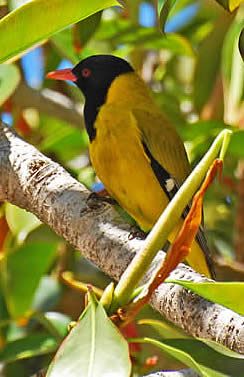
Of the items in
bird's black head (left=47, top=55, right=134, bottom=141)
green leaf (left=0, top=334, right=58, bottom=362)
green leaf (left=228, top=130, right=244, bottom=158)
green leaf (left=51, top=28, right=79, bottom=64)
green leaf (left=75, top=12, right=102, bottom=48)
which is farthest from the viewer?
bird's black head (left=47, top=55, right=134, bottom=141)

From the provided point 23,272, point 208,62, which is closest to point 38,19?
point 23,272

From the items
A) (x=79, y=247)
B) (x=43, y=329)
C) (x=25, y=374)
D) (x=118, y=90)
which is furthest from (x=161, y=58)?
(x=79, y=247)

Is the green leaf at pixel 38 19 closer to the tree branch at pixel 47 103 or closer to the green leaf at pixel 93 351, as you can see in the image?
the green leaf at pixel 93 351

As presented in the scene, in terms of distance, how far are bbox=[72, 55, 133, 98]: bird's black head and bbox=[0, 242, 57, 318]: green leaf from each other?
54 centimetres

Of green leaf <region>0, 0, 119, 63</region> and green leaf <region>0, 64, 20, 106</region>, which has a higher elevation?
green leaf <region>0, 0, 119, 63</region>

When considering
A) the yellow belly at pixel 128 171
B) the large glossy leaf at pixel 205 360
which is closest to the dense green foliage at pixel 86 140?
the yellow belly at pixel 128 171

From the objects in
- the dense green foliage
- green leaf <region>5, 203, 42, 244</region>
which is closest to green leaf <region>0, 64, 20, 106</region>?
the dense green foliage

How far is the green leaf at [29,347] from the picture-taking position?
1928 mm

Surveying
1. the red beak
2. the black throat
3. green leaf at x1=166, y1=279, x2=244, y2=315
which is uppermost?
green leaf at x1=166, y1=279, x2=244, y2=315

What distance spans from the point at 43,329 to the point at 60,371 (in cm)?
162

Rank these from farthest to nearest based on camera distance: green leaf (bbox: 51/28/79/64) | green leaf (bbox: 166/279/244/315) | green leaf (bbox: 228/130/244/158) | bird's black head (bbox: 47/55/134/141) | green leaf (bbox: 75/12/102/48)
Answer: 1. bird's black head (bbox: 47/55/134/141)
2. green leaf (bbox: 51/28/79/64)
3. green leaf (bbox: 228/130/244/158)
4. green leaf (bbox: 75/12/102/48)
5. green leaf (bbox: 166/279/244/315)

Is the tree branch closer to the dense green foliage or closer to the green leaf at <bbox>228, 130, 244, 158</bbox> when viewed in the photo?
the dense green foliage

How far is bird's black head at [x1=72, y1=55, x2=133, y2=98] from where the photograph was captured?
2.51 meters

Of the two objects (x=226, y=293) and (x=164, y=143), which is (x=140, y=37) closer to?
(x=164, y=143)
